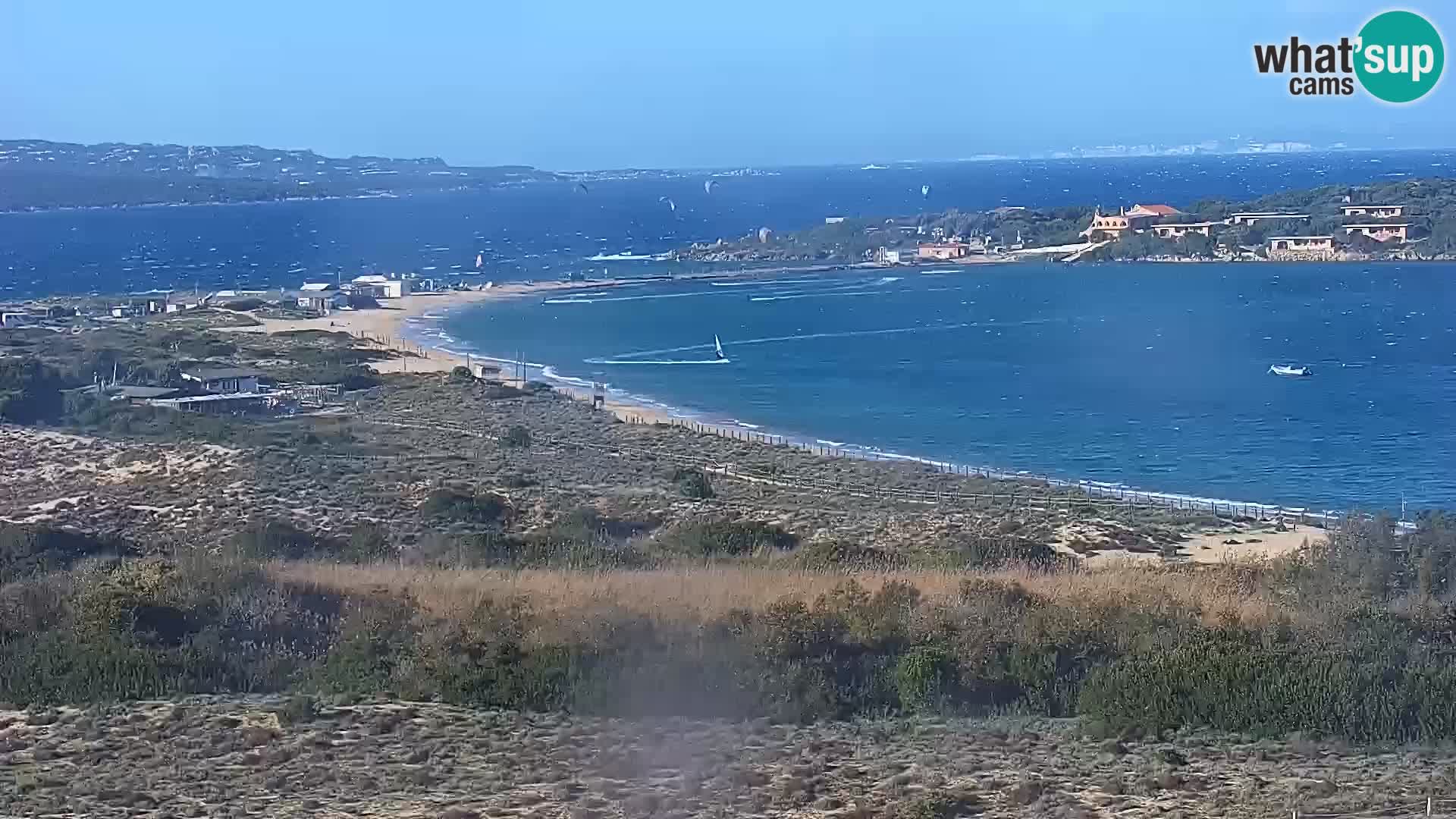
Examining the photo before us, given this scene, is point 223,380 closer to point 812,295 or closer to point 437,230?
point 812,295

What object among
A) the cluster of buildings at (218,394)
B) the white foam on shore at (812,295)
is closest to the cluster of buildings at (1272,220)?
the white foam on shore at (812,295)

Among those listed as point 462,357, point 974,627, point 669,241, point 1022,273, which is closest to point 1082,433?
point 462,357

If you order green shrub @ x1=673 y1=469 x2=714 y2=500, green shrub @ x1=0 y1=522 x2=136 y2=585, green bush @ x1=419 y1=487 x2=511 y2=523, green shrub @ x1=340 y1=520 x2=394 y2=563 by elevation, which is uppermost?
green shrub @ x1=0 y1=522 x2=136 y2=585

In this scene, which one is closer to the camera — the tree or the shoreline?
the shoreline

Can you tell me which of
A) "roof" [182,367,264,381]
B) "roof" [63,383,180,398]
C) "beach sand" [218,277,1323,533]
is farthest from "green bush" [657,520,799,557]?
"roof" [182,367,264,381]

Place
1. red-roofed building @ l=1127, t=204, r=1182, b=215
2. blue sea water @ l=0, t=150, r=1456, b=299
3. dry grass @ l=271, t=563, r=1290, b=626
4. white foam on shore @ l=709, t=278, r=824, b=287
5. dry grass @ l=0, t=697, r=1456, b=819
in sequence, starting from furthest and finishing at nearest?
red-roofed building @ l=1127, t=204, r=1182, b=215 < blue sea water @ l=0, t=150, r=1456, b=299 < white foam on shore @ l=709, t=278, r=824, b=287 < dry grass @ l=271, t=563, r=1290, b=626 < dry grass @ l=0, t=697, r=1456, b=819

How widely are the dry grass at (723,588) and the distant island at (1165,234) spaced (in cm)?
7206

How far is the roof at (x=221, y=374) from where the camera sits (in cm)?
3719

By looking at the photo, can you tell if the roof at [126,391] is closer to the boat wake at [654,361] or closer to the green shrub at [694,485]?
the green shrub at [694,485]

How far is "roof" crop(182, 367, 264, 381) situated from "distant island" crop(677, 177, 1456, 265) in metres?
50.2

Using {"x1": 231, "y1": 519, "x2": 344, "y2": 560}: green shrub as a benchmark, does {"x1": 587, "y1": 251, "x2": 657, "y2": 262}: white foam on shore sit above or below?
above

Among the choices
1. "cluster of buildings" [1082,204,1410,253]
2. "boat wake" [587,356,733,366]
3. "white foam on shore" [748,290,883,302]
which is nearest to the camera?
"boat wake" [587,356,733,366]

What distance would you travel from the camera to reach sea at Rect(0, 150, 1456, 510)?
110 ft

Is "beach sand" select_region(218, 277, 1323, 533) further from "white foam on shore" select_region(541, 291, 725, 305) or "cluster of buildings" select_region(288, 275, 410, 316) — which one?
"white foam on shore" select_region(541, 291, 725, 305)
